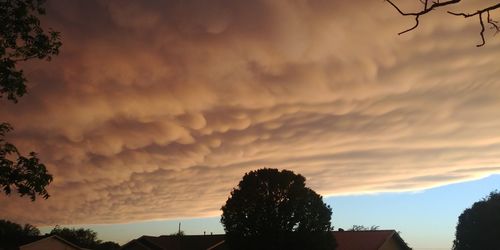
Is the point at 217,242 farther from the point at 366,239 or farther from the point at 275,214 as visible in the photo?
the point at 366,239

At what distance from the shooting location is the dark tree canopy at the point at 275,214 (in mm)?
42219

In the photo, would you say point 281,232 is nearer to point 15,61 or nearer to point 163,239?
point 163,239

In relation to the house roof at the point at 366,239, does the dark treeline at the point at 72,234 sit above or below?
above

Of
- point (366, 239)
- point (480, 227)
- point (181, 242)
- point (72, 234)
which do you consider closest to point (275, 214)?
point (366, 239)

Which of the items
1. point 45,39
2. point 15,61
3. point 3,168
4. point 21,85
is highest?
point 45,39

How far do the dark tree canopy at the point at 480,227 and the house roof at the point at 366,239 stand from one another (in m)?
12.1

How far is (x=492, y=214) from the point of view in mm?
57719

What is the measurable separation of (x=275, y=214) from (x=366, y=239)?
14608 millimetres

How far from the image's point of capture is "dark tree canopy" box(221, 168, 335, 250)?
42219 millimetres

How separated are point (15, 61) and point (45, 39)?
1.11 m

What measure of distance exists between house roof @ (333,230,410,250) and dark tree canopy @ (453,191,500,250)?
1208cm

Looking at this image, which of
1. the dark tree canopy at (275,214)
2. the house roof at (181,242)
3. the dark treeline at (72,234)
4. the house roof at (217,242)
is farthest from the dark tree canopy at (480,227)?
the dark treeline at (72,234)

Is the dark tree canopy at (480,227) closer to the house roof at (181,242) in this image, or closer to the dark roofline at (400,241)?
the dark roofline at (400,241)

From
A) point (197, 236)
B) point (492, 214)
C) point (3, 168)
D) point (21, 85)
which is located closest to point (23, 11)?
point (21, 85)
